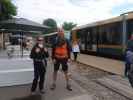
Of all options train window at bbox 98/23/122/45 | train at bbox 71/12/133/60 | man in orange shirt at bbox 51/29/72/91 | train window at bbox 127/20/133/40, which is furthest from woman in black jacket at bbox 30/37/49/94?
train window at bbox 98/23/122/45

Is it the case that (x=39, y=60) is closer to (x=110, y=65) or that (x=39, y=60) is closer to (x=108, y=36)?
(x=110, y=65)

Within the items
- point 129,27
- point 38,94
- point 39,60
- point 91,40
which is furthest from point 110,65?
point 91,40

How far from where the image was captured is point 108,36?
797 inches

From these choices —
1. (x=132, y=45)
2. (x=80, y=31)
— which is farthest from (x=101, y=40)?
(x=132, y=45)

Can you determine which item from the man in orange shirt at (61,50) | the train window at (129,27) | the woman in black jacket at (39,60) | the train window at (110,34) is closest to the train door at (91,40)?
the train window at (110,34)

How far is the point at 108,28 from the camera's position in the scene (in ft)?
66.3

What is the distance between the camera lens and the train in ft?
56.4

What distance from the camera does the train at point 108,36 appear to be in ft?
56.4

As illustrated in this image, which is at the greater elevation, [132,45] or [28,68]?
[132,45]

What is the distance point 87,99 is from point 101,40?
1540 centimetres

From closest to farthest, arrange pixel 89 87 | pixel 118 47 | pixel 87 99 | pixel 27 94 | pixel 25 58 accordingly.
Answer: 1. pixel 87 99
2. pixel 27 94
3. pixel 89 87
4. pixel 25 58
5. pixel 118 47

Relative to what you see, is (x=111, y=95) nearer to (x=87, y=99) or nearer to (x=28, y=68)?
(x=87, y=99)

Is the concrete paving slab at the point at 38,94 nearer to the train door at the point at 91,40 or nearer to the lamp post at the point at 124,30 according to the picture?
the lamp post at the point at 124,30

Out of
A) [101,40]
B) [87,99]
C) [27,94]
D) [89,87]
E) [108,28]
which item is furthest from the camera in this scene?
[101,40]
